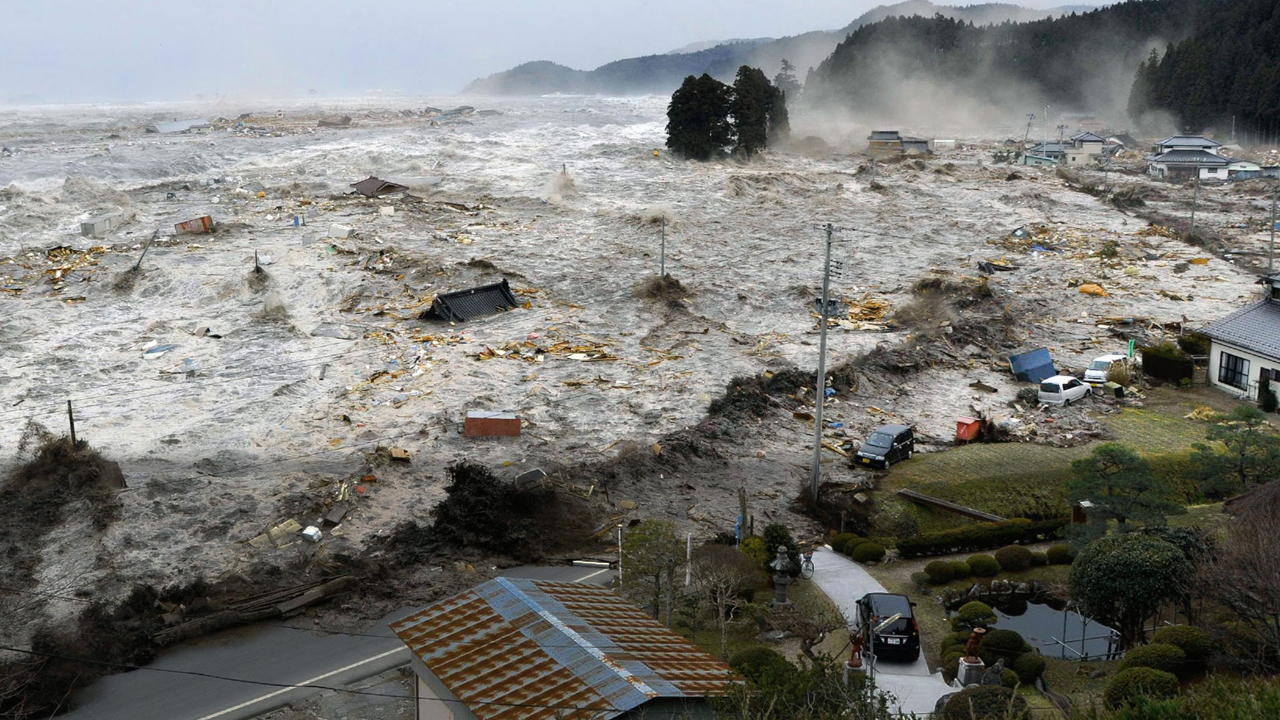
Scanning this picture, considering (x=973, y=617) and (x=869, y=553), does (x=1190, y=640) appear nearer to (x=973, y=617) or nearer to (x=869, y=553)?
(x=973, y=617)

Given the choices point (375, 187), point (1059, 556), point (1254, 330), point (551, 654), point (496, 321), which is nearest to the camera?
point (551, 654)

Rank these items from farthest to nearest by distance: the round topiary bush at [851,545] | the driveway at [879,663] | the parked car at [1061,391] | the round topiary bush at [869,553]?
the parked car at [1061,391]
the round topiary bush at [851,545]
the round topiary bush at [869,553]
the driveway at [879,663]

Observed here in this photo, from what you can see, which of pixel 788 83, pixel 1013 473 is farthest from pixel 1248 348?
pixel 788 83

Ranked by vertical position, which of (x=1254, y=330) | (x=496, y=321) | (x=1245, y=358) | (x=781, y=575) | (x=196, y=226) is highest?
(x=196, y=226)

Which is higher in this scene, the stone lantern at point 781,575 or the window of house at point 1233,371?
the window of house at point 1233,371

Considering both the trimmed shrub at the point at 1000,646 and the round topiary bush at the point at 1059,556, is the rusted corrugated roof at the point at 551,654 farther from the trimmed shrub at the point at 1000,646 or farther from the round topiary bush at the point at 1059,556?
the round topiary bush at the point at 1059,556

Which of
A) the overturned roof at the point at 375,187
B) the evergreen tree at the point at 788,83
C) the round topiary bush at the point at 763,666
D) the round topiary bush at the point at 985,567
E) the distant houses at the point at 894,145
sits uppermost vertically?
the evergreen tree at the point at 788,83

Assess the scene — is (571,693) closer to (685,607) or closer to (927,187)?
(685,607)

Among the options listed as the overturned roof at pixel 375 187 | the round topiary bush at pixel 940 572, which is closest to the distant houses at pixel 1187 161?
the overturned roof at pixel 375 187
